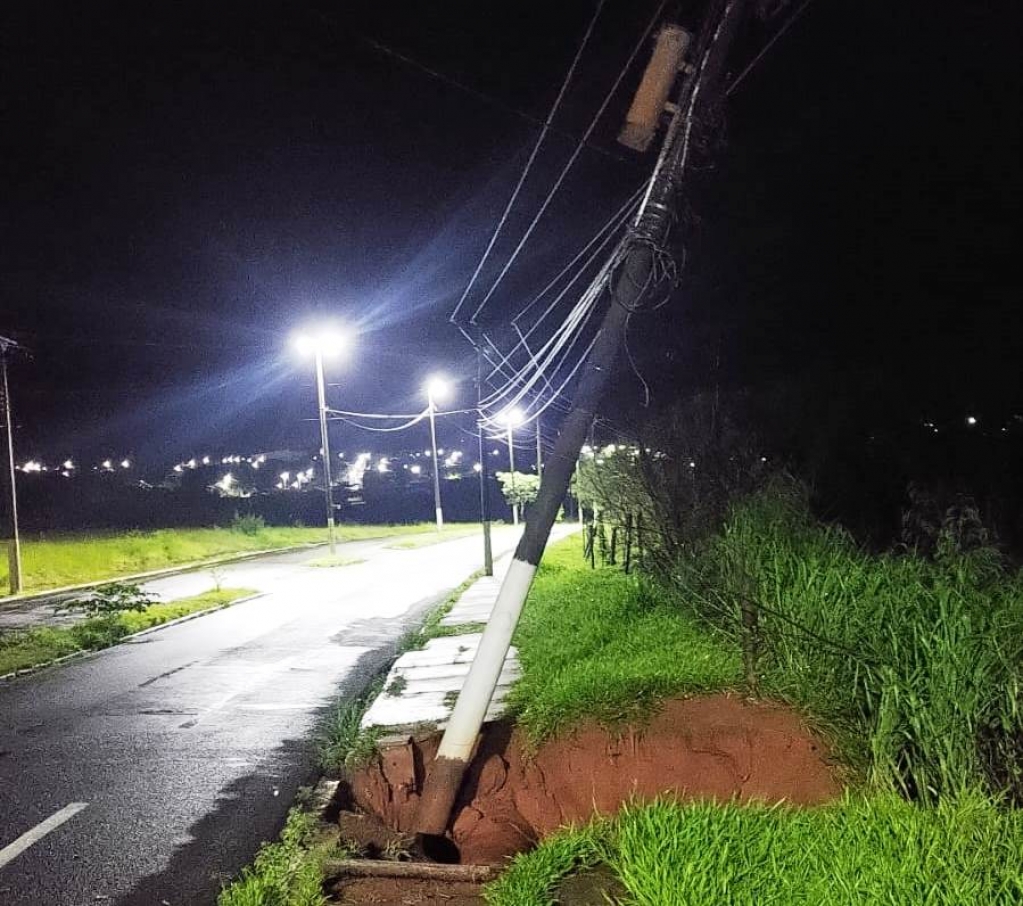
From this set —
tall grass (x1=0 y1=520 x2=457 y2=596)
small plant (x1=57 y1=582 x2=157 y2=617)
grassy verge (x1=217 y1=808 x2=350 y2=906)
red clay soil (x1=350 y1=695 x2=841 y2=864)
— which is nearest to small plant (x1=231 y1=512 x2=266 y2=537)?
tall grass (x1=0 y1=520 x2=457 y2=596)

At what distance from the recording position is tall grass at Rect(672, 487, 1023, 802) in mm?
4266

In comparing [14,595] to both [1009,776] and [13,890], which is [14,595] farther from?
[1009,776]

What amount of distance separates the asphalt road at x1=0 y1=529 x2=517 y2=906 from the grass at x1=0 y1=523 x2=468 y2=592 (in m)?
11.2

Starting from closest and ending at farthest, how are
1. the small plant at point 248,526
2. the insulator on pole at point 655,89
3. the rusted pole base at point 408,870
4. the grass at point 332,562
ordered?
1. the rusted pole base at point 408,870
2. the insulator on pole at point 655,89
3. the grass at point 332,562
4. the small plant at point 248,526

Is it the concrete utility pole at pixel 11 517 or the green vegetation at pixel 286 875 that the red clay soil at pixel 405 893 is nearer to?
the green vegetation at pixel 286 875

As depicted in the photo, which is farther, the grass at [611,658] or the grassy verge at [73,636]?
the grassy verge at [73,636]

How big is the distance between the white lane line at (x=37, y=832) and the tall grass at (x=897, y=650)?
5.22 metres

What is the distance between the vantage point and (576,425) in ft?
16.9

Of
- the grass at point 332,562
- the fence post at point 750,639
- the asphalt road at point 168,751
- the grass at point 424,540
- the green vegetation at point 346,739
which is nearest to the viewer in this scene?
the asphalt road at point 168,751

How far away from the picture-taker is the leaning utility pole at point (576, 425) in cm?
505

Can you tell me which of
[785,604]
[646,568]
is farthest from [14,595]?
[785,604]

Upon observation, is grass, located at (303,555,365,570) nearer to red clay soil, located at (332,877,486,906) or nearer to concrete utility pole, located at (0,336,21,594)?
concrete utility pole, located at (0,336,21,594)

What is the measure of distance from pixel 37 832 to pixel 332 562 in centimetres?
2051

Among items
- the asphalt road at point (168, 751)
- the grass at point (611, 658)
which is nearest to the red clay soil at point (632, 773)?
the grass at point (611, 658)
